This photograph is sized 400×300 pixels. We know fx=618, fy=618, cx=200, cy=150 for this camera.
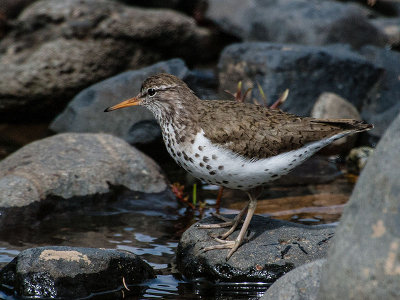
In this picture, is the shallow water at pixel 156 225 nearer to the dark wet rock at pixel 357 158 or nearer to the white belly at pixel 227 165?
the dark wet rock at pixel 357 158

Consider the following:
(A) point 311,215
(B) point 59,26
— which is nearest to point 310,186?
(A) point 311,215

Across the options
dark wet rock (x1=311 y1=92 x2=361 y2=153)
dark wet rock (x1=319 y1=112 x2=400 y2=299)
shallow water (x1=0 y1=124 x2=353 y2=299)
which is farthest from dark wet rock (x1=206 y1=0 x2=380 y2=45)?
dark wet rock (x1=319 y1=112 x2=400 y2=299)

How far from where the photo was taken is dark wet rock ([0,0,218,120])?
13242mm

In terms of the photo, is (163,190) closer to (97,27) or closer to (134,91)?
(134,91)

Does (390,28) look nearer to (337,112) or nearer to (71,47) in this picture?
(337,112)

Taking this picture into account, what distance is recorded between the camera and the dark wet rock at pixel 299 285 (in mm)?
5594

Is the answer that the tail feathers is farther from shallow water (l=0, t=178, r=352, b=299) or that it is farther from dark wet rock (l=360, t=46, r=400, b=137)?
dark wet rock (l=360, t=46, r=400, b=137)

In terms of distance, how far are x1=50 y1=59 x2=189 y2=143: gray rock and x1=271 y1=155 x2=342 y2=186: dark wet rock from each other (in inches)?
102

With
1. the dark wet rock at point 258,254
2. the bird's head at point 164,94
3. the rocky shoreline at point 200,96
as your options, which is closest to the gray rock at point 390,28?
the rocky shoreline at point 200,96

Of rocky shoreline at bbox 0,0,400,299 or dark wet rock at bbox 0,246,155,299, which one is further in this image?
dark wet rock at bbox 0,246,155,299

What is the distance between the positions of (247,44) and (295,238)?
6.83 meters

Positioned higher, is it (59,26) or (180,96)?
(180,96)

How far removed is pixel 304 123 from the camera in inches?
293

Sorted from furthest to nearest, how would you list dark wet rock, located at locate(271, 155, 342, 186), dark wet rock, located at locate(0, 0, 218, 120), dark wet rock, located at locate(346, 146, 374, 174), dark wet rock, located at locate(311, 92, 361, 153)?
1. dark wet rock, located at locate(0, 0, 218, 120)
2. dark wet rock, located at locate(311, 92, 361, 153)
3. dark wet rock, located at locate(346, 146, 374, 174)
4. dark wet rock, located at locate(271, 155, 342, 186)
